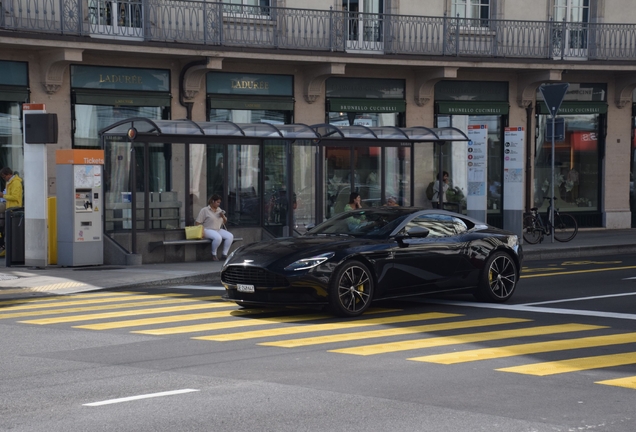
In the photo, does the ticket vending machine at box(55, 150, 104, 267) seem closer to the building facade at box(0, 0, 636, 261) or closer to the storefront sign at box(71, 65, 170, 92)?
the building facade at box(0, 0, 636, 261)

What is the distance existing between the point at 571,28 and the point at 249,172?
1245cm

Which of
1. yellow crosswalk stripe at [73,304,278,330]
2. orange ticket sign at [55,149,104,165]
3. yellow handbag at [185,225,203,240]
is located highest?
orange ticket sign at [55,149,104,165]

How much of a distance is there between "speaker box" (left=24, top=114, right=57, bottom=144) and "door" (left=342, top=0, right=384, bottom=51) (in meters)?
10.5

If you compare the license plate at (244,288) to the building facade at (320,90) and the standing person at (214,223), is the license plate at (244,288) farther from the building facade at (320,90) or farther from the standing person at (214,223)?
the standing person at (214,223)

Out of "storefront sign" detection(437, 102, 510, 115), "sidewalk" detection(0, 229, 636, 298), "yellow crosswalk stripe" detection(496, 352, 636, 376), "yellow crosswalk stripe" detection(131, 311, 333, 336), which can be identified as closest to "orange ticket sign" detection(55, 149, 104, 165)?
"sidewalk" detection(0, 229, 636, 298)

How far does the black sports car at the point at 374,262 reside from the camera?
39.4 feet

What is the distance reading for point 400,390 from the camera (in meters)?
7.85

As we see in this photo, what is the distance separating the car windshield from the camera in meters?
13.1

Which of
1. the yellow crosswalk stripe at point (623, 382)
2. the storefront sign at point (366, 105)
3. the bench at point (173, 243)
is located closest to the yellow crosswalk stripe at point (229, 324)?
the yellow crosswalk stripe at point (623, 382)

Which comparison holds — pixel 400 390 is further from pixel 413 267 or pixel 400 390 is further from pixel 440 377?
pixel 413 267

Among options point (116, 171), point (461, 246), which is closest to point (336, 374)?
point (461, 246)

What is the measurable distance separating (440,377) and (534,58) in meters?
21.5

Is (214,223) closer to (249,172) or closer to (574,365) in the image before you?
(249,172)

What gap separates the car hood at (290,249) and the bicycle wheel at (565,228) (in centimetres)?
→ 1398
